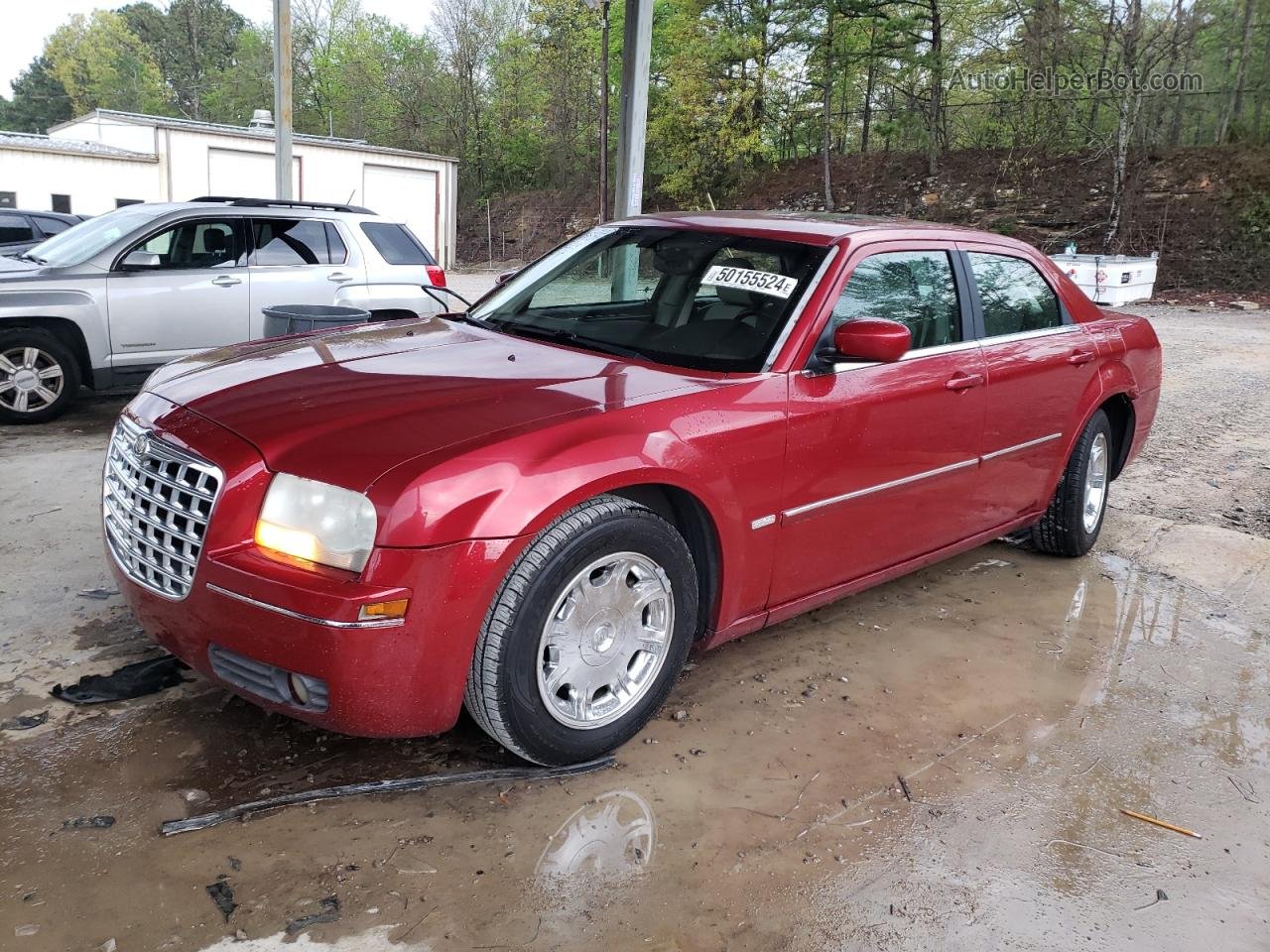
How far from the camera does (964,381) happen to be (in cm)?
393

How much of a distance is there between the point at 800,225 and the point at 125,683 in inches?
114

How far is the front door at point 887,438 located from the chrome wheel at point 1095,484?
1127 millimetres

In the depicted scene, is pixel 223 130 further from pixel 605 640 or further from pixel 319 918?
pixel 319 918

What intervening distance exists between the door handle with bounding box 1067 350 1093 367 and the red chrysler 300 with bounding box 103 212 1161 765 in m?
0.12

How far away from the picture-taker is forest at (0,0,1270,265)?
27516 mm

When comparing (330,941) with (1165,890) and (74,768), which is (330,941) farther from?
(1165,890)

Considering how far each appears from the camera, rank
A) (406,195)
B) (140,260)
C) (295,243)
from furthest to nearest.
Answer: (406,195)
(295,243)
(140,260)

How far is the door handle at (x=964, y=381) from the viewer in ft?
12.7

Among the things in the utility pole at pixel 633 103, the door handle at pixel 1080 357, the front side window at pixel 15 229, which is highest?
the utility pole at pixel 633 103

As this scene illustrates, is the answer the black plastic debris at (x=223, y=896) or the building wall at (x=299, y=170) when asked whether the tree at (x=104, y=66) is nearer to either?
the building wall at (x=299, y=170)

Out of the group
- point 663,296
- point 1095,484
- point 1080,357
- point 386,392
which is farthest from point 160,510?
point 1095,484

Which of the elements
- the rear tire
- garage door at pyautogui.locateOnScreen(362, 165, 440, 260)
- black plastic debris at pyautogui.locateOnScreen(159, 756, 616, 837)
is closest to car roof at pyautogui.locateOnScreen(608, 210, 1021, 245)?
the rear tire

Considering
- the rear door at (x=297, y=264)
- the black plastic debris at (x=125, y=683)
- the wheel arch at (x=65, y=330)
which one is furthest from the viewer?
the rear door at (x=297, y=264)

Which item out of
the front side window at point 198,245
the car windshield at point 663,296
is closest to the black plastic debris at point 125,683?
the car windshield at point 663,296
